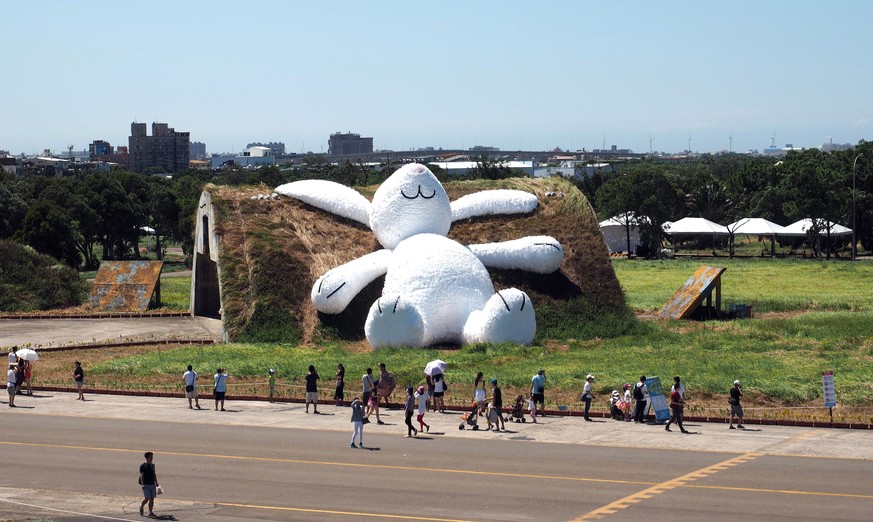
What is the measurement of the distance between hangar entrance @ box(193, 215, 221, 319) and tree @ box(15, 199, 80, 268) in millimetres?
34713

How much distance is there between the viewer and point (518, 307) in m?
38.3

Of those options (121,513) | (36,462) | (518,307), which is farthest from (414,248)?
(121,513)

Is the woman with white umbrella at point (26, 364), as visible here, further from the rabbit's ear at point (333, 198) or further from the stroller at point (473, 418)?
the rabbit's ear at point (333, 198)

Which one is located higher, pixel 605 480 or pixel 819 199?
pixel 819 199

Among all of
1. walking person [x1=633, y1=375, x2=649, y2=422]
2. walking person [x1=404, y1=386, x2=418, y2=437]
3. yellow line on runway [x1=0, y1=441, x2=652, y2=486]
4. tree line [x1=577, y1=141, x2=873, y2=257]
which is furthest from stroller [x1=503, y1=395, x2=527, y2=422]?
tree line [x1=577, y1=141, x2=873, y2=257]

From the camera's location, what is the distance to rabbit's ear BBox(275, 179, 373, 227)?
155ft

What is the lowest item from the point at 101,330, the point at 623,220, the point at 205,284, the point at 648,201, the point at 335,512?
the point at 335,512

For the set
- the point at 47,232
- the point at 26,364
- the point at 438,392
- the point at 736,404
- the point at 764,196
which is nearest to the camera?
the point at 736,404

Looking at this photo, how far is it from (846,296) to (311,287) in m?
26.2

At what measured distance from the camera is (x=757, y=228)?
92812 millimetres

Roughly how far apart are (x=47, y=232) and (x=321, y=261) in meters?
43.4

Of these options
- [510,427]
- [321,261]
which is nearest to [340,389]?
[510,427]

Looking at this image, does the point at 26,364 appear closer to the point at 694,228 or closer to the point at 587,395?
the point at 587,395

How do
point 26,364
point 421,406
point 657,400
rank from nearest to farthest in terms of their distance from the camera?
point 421,406 < point 657,400 < point 26,364
